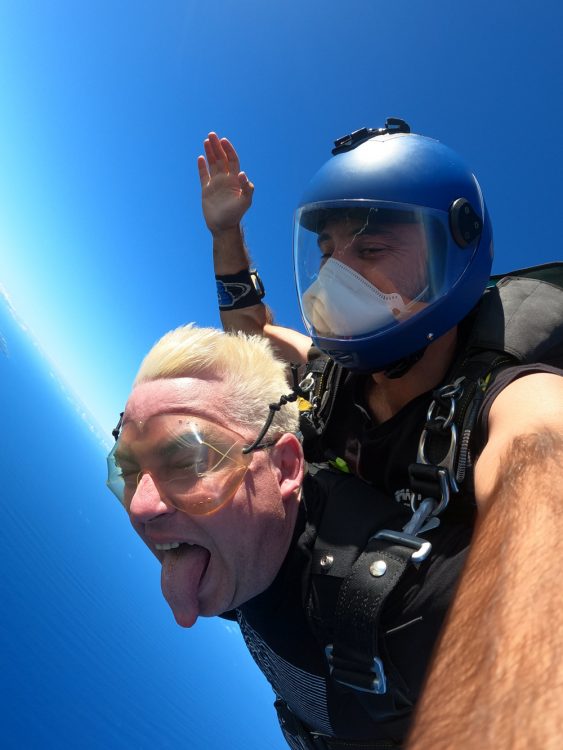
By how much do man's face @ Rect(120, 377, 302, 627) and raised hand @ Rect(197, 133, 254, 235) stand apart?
1231 mm

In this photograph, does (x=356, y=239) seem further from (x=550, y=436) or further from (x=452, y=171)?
(x=550, y=436)

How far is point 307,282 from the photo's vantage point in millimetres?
1569

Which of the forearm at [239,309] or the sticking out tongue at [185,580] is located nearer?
the sticking out tongue at [185,580]

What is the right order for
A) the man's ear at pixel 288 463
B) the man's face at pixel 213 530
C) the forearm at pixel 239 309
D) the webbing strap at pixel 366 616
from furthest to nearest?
the forearm at pixel 239 309
the man's ear at pixel 288 463
the man's face at pixel 213 530
the webbing strap at pixel 366 616

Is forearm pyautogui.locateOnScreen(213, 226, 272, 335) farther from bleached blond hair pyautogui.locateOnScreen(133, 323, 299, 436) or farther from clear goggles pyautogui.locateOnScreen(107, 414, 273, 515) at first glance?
clear goggles pyautogui.locateOnScreen(107, 414, 273, 515)

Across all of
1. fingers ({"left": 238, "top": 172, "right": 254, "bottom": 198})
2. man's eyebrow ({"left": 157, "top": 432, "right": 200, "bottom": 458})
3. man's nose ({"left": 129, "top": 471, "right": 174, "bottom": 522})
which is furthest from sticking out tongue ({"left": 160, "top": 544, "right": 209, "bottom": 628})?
fingers ({"left": 238, "top": 172, "right": 254, "bottom": 198})

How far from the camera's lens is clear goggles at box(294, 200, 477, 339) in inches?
50.6

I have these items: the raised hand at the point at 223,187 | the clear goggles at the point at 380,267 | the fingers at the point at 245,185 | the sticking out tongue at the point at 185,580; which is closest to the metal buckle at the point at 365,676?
the sticking out tongue at the point at 185,580

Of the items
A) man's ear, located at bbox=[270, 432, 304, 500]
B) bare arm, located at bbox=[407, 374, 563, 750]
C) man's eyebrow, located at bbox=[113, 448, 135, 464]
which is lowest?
man's ear, located at bbox=[270, 432, 304, 500]

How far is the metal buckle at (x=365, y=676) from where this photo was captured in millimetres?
917

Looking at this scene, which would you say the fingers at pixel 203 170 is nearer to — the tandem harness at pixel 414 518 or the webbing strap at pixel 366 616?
the tandem harness at pixel 414 518

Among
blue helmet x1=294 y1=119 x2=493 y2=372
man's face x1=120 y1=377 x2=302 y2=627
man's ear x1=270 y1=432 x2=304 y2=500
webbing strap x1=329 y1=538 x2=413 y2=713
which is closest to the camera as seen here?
webbing strap x1=329 y1=538 x2=413 y2=713

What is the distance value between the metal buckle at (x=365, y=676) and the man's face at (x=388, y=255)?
0.88 metres

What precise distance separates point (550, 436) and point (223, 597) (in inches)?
30.7
